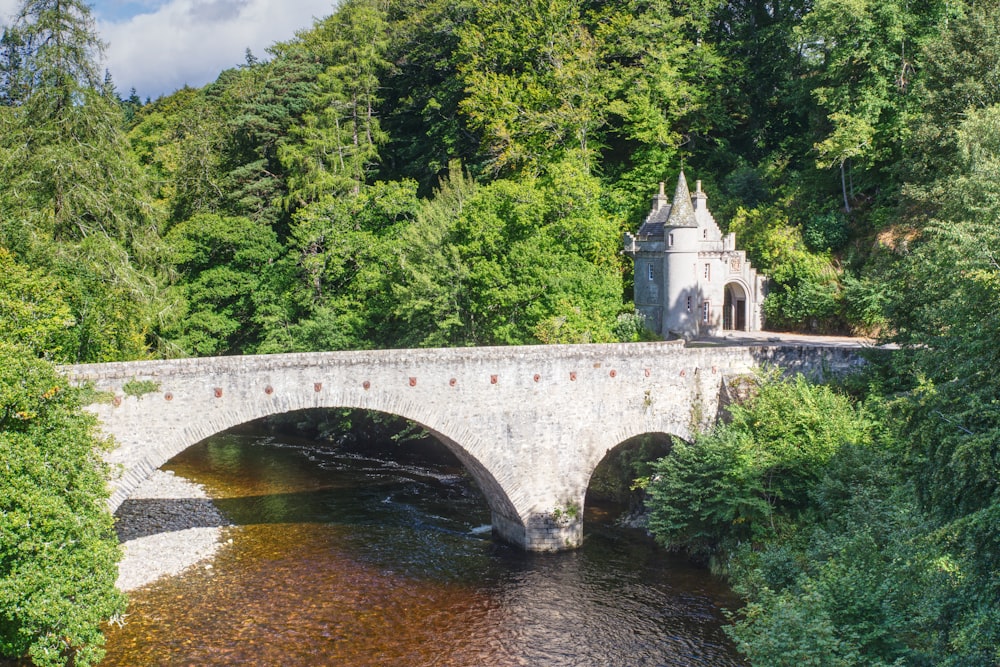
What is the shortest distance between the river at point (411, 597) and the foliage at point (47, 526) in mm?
3167

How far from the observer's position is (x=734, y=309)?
4069 centimetres

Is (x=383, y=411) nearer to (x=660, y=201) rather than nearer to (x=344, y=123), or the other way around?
(x=660, y=201)

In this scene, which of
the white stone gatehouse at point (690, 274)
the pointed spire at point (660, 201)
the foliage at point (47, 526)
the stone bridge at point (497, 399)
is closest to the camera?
the foliage at point (47, 526)

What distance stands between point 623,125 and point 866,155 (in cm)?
1257

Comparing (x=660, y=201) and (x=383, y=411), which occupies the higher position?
(x=660, y=201)

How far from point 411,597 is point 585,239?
690 inches

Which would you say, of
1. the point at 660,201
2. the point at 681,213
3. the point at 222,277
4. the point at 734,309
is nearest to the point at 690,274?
the point at 681,213

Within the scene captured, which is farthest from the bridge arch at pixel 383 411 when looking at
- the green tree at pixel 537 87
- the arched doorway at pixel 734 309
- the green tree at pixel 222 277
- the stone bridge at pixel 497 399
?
the green tree at pixel 537 87

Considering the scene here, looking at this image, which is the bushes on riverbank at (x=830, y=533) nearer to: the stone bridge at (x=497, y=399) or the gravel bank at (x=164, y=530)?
the stone bridge at (x=497, y=399)

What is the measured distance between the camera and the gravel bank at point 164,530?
24266 millimetres

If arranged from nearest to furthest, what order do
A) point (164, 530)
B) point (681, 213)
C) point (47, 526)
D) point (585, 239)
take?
point (47, 526) → point (164, 530) → point (585, 239) → point (681, 213)

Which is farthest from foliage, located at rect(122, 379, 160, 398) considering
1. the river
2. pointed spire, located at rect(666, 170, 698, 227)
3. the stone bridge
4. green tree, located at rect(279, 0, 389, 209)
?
green tree, located at rect(279, 0, 389, 209)

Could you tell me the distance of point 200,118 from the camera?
2299 inches

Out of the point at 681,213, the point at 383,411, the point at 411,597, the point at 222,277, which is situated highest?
the point at 681,213
